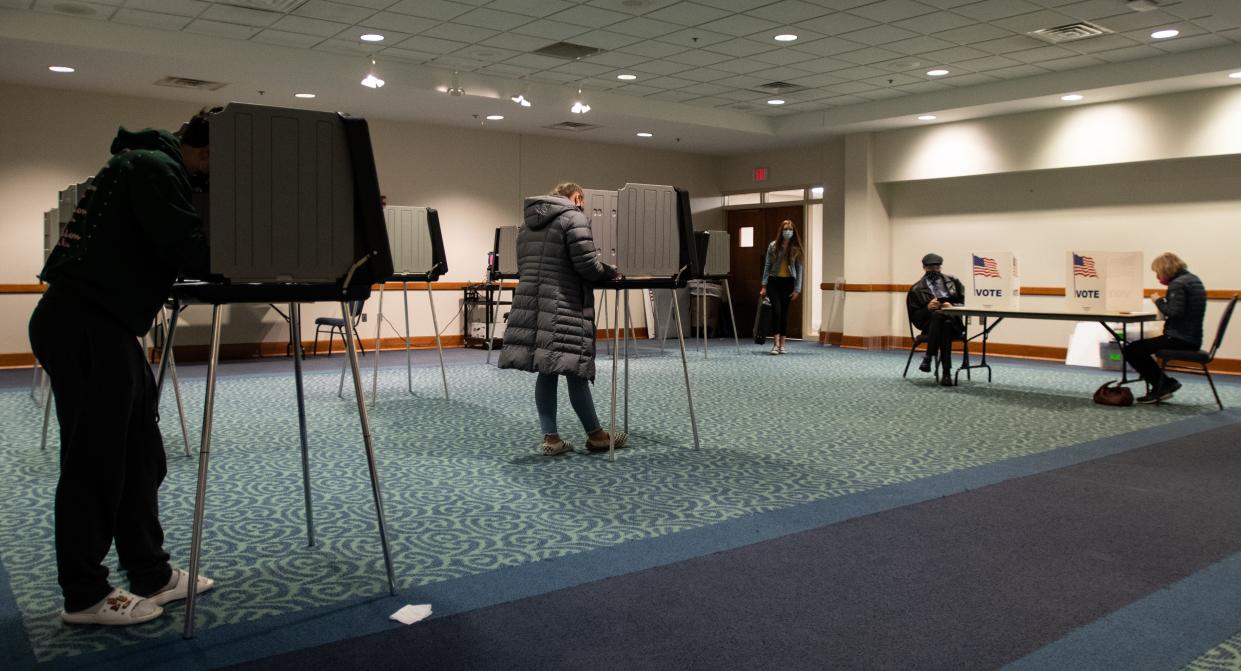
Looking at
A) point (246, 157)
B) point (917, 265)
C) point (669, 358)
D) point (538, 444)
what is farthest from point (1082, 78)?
point (246, 157)

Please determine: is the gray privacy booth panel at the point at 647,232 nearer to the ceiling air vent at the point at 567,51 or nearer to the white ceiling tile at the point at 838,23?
the white ceiling tile at the point at 838,23

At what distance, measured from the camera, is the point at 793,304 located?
14.8 meters

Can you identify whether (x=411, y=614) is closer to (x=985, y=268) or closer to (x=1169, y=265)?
(x=1169, y=265)

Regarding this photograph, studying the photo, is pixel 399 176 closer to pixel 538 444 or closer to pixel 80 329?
pixel 538 444

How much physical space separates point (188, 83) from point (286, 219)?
8269 millimetres

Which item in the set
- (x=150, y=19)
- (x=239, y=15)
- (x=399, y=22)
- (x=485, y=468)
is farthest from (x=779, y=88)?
(x=485, y=468)

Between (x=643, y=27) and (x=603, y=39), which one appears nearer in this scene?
(x=643, y=27)

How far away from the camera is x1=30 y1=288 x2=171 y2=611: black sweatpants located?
2609 mm

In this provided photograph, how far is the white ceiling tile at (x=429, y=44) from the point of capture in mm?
8883

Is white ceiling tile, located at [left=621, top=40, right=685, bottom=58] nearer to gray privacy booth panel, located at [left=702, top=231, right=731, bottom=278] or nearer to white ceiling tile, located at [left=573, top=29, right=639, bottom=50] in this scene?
white ceiling tile, located at [left=573, top=29, right=639, bottom=50]

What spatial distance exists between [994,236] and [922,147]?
1540 millimetres

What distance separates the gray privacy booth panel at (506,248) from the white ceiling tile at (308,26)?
9.73 feet

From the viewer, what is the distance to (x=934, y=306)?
9250 mm

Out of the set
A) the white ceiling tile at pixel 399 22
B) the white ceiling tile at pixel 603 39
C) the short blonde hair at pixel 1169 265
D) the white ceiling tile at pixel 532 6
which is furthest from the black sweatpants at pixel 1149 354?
the white ceiling tile at pixel 399 22
